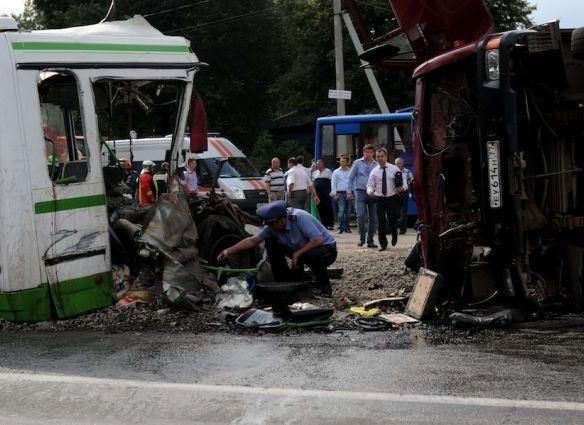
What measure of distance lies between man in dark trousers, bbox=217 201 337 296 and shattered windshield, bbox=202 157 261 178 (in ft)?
39.3

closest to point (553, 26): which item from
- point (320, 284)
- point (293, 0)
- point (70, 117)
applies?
point (320, 284)

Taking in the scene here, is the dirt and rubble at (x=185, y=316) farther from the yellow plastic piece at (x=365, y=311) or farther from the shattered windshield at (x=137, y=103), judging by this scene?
the shattered windshield at (x=137, y=103)

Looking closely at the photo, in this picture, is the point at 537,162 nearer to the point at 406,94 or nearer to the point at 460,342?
the point at 460,342

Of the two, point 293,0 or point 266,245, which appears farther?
point 293,0

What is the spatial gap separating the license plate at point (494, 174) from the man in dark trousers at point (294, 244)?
2.30 meters

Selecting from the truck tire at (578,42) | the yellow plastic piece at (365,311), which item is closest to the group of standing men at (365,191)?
the yellow plastic piece at (365,311)

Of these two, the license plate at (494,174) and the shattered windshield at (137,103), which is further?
the shattered windshield at (137,103)

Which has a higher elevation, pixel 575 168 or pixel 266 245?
pixel 575 168

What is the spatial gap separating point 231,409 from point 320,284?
12.5ft

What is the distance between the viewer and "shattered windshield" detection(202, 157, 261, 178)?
794 inches

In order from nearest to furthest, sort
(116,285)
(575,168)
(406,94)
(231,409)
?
(231,409) → (575,168) → (116,285) → (406,94)

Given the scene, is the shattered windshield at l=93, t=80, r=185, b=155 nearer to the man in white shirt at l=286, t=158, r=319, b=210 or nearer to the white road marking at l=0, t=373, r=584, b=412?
the white road marking at l=0, t=373, r=584, b=412

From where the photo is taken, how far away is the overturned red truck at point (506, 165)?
608 cm

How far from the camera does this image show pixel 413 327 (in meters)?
6.55
